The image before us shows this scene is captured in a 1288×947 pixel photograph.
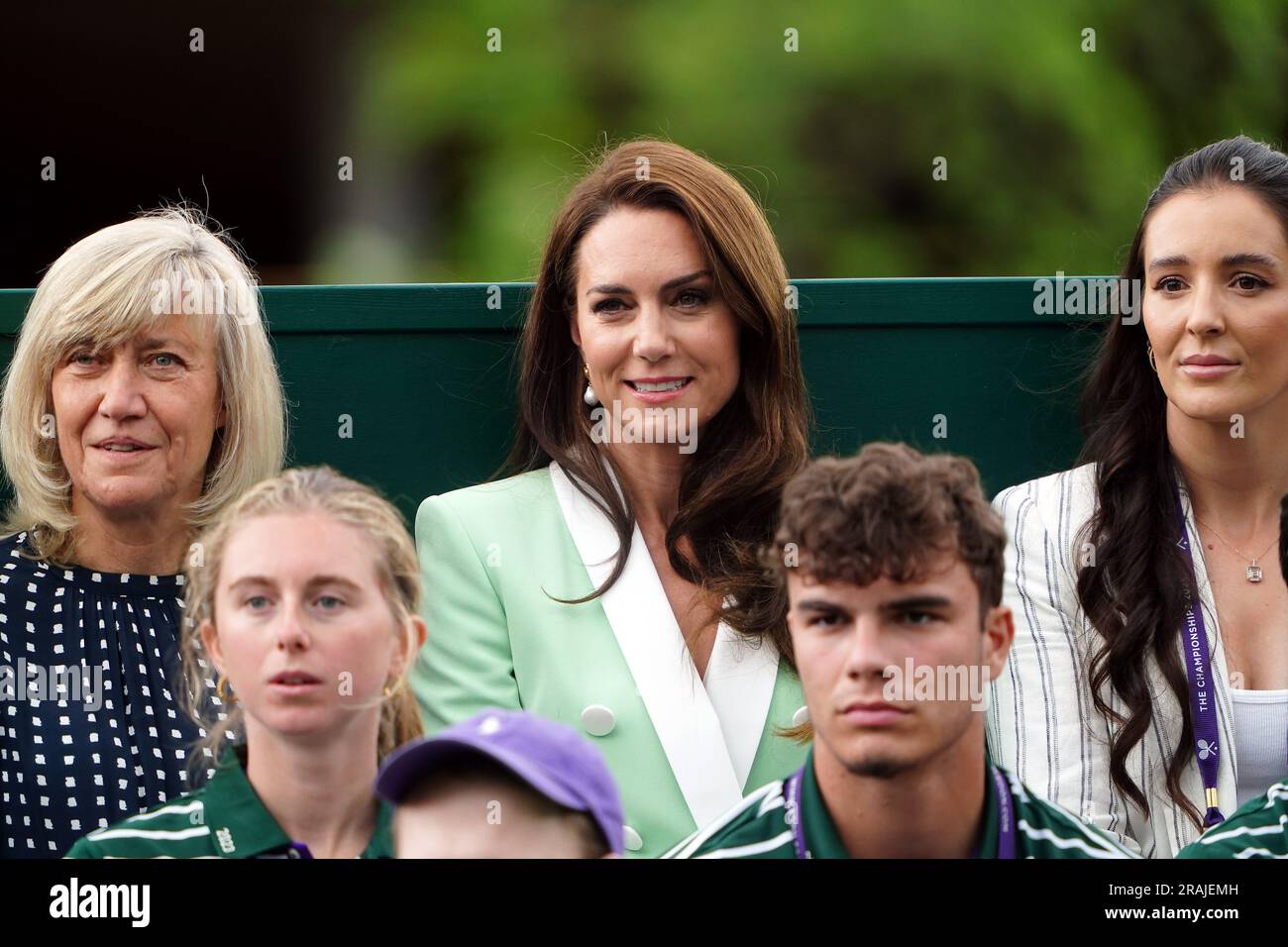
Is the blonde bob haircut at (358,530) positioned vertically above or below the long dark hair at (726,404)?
below

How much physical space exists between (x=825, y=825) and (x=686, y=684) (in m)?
0.53

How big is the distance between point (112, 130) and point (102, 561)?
2007 mm

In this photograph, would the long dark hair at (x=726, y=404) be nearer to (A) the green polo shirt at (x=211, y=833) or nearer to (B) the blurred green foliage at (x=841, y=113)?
(A) the green polo shirt at (x=211, y=833)

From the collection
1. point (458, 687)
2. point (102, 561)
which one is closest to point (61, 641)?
point (102, 561)

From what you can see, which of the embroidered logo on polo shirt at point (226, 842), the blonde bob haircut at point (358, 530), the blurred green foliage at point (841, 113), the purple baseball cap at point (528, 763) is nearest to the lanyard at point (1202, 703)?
the purple baseball cap at point (528, 763)

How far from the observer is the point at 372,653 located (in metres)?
2.43

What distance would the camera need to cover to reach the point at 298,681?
2.37 m

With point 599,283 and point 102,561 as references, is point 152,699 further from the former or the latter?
point 599,283

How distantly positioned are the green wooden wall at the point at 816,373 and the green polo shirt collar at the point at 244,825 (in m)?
0.93

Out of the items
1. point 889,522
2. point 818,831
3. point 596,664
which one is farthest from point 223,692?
point 889,522

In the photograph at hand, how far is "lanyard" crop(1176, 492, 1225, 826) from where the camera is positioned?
273cm

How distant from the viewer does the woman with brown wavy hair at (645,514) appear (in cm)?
278

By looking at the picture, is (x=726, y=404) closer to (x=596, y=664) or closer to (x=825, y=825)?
(x=596, y=664)

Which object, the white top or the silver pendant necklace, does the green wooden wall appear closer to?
the silver pendant necklace
